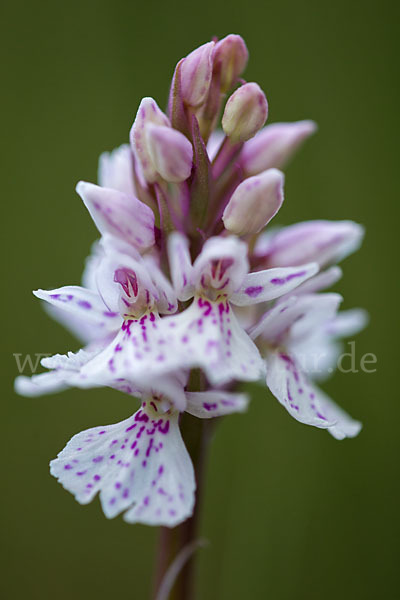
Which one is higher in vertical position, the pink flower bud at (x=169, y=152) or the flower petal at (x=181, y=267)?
the pink flower bud at (x=169, y=152)

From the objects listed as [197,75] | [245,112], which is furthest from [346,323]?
[197,75]

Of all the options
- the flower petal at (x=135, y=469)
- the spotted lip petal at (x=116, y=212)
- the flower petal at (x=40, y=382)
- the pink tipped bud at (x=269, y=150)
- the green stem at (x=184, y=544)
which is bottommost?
the green stem at (x=184, y=544)

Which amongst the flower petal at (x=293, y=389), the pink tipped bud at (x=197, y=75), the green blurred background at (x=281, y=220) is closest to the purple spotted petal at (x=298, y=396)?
the flower petal at (x=293, y=389)

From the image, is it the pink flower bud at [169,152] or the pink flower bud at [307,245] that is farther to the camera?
the pink flower bud at [307,245]

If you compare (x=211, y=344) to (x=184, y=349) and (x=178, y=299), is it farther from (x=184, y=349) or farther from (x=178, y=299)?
(x=178, y=299)

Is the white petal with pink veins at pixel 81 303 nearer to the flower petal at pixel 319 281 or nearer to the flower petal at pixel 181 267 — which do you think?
the flower petal at pixel 181 267

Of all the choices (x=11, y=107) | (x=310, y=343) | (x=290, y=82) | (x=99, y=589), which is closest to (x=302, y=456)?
(x=310, y=343)

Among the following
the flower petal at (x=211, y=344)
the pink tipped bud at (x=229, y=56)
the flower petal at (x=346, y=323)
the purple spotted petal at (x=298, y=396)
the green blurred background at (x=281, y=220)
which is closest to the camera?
the flower petal at (x=211, y=344)

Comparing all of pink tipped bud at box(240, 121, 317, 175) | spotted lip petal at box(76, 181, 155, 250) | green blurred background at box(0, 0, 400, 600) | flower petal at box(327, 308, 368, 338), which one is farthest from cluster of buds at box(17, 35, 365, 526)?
green blurred background at box(0, 0, 400, 600)
